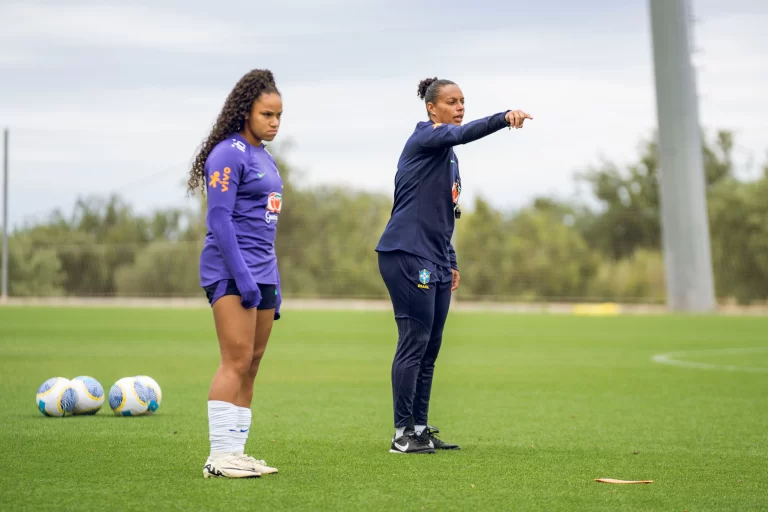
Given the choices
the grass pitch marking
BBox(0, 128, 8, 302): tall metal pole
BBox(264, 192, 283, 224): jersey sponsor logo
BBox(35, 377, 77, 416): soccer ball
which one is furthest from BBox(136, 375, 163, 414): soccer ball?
BBox(0, 128, 8, 302): tall metal pole

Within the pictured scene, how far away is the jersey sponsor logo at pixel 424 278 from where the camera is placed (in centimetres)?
623

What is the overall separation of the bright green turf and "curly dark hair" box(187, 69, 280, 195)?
1573 mm

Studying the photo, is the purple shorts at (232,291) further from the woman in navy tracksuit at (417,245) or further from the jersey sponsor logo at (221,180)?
the woman in navy tracksuit at (417,245)

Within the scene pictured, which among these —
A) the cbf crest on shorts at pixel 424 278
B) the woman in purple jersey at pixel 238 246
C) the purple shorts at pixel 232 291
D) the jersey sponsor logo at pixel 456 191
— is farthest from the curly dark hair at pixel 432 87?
the purple shorts at pixel 232 291

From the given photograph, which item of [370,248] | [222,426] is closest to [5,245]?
[370,248]

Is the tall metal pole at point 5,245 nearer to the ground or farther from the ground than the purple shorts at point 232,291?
farther from the ground

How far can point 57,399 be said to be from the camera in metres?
7.58

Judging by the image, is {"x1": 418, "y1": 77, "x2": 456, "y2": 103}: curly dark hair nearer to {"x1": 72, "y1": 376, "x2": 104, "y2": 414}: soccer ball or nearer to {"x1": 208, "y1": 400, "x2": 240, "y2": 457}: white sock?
{"x1": 208, "y1": 400, "x2": 240, "y2": 457}: white sock

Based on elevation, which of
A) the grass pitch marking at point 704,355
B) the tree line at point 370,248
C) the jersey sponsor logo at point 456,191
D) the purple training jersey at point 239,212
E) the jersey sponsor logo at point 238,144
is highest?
the tree line at point 370,248

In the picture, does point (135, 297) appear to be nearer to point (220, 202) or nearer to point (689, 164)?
point (689, 164)

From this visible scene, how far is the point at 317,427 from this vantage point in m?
7.47

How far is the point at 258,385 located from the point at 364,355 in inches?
181

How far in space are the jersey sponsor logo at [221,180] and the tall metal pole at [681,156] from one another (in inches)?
1035

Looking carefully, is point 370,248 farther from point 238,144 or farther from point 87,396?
point 238,144
